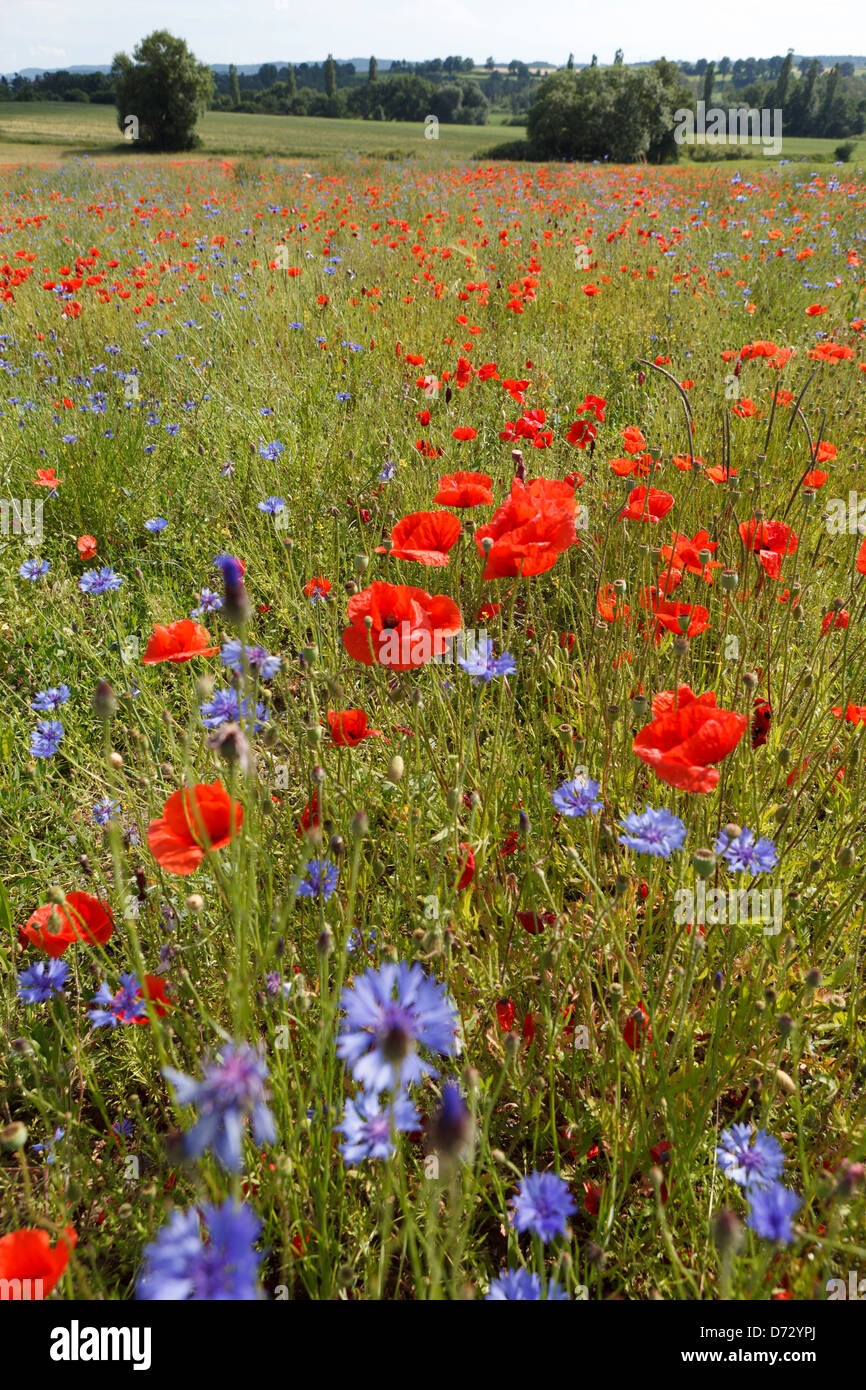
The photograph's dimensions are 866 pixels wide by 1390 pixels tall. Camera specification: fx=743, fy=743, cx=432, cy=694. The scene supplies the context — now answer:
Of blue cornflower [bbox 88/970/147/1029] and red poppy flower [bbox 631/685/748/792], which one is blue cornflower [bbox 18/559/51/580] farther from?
red poppy flower [bbox 631/685/748/792]

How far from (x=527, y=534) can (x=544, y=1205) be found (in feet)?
3.93

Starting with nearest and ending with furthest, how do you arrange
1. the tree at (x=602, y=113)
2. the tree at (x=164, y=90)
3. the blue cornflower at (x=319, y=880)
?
the blue cornflower at (x=319, y=880) → the tree at (x=602, y=113) → the tree at (x=164, y=90)

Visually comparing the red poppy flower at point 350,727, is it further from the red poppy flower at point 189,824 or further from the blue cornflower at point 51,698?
the blue cornflower at point 51,698

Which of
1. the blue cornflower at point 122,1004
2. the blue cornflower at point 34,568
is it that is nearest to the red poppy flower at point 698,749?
the blue cornflower at point 122,1004

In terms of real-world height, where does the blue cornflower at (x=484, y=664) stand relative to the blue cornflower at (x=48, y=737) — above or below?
above

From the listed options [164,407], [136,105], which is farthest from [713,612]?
[136,105]

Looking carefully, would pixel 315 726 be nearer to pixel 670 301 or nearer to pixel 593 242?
pixel 670 301

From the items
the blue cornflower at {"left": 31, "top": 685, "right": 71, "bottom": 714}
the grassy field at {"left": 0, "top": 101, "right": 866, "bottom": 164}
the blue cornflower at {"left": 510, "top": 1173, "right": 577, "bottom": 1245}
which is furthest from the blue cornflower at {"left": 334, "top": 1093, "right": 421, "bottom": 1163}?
the grassy field at {"left": 0, "top": 101, "right": 866, "bottom": 164}

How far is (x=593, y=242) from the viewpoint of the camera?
7.49 meters

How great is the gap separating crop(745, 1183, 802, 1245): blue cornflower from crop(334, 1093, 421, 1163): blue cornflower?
0.41m

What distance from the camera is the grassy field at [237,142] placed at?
65.8 feet

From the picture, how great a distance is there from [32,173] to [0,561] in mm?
13629

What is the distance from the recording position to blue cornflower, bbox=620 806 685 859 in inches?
51.0

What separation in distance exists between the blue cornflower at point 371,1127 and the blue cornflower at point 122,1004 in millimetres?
500
